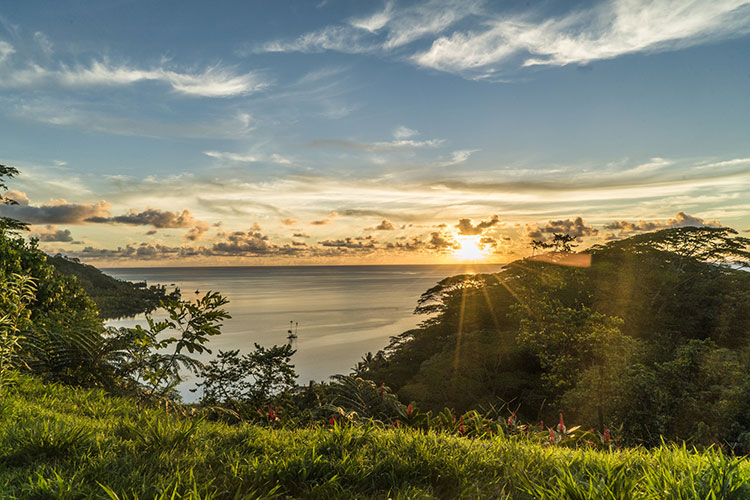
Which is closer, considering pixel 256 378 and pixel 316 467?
pixel 316 467

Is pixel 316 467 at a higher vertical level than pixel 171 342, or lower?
lower

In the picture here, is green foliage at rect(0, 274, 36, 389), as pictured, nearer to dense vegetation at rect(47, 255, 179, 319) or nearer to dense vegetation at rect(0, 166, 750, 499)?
dense vegetation at rect(0, 166, 750, 499)

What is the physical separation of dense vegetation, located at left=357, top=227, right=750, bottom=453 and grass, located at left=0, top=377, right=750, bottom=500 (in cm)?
283

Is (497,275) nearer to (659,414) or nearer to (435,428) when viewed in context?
(659,414)

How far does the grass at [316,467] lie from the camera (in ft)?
8.52

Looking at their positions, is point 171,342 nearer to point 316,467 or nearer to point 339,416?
point 339,416

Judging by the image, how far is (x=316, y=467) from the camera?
10.0 feet

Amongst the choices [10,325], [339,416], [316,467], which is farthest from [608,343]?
[10,325]

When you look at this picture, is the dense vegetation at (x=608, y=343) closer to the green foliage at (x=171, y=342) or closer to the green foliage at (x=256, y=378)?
the green foliage at (x=256, y=378)

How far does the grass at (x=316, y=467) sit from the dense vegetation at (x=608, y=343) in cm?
283

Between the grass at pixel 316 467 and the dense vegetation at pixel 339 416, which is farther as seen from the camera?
the dense vegetation at pixel 339 416

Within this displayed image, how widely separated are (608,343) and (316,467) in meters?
11.9

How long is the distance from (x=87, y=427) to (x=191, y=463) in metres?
1.48

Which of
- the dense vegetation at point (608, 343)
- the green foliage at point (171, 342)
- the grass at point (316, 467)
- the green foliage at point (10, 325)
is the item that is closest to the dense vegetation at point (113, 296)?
the dense vegetation at point (608, 343)
